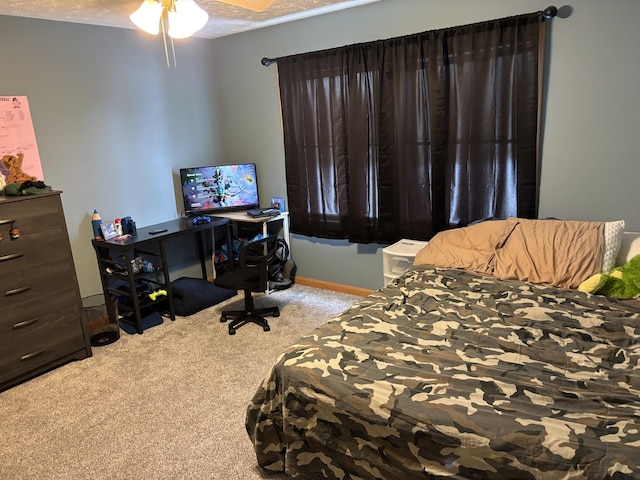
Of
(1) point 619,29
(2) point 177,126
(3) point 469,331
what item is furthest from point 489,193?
(2) point 177,126

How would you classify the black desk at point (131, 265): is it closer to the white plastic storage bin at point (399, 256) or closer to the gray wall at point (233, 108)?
the gray wall at point (233, 108)

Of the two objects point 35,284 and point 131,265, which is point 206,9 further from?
point 35,284

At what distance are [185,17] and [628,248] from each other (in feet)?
9.00

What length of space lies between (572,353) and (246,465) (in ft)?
5.05

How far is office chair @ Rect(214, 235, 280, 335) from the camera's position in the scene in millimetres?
3471

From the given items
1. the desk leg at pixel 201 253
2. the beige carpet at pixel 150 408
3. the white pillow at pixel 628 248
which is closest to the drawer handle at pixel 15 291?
the beige carpet at pixel 150 408

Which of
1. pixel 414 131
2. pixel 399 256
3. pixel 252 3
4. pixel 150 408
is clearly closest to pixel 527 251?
pixel 399 256

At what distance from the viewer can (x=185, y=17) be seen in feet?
7.54

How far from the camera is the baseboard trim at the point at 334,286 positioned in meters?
4.19

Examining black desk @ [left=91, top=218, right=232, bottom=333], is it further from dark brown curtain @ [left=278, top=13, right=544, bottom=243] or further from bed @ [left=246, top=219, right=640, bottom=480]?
bed @ [left=246, top=219, right=640, bottom=480]

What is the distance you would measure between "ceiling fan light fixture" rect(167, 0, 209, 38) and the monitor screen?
1993 millimetres

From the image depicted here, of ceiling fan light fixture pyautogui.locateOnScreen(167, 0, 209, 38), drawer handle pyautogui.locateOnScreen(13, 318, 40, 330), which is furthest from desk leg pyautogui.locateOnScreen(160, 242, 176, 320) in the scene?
ceiling fan light fixture pyautogui.locateOnScreen(167, 0, 209, 38)

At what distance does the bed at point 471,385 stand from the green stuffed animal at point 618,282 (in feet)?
0.29

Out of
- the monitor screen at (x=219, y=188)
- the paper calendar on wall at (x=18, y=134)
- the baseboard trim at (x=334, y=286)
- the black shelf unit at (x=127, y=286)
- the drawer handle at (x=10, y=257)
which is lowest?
the baseboard trim at (x=334, y=286)
